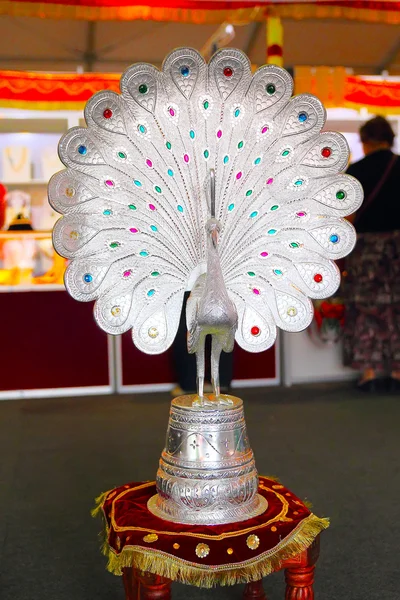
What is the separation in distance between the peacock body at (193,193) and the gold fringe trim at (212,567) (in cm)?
38

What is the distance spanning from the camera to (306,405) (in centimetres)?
388

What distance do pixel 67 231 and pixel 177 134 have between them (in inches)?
11.4

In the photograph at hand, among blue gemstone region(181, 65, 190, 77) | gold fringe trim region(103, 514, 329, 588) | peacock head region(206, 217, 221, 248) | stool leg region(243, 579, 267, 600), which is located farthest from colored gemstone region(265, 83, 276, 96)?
stool leg region(243, 579, 267, 600)

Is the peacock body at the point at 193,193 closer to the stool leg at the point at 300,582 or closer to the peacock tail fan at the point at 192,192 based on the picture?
the peacock tail fan at the point at 192,192

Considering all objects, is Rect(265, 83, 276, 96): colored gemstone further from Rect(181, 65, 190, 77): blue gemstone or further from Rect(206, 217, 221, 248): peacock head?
Rect(206, 217, 221, 248): peacock head

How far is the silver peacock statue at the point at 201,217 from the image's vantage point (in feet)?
4.49

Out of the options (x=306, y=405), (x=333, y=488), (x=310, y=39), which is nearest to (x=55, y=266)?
(x=306, y=405)

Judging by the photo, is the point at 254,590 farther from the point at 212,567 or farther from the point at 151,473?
the point at 151,473

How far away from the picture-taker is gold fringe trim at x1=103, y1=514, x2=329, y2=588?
4.03ft

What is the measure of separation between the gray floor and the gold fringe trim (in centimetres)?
54

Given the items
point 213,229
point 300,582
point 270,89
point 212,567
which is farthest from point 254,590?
point 270,89

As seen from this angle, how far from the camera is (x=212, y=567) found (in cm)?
123

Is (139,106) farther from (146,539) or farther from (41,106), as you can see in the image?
(41,106)

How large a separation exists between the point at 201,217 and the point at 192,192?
5 centimetres
